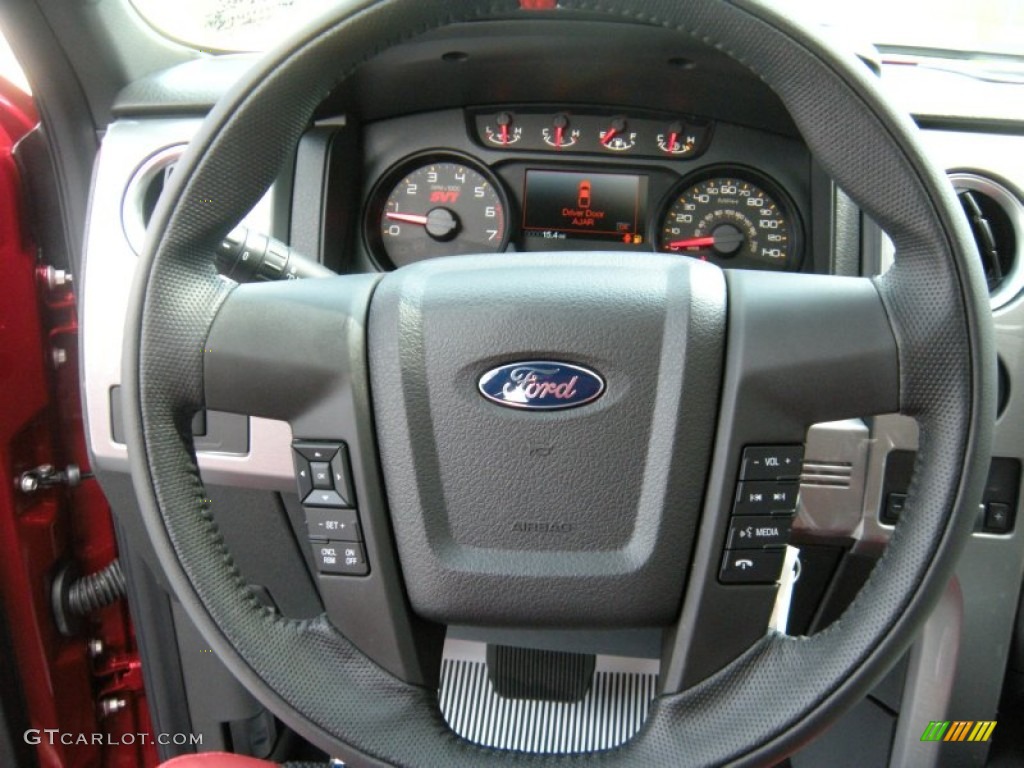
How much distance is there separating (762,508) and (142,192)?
34.0 inches

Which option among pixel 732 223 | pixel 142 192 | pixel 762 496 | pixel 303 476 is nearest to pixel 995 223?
pixel 732 223

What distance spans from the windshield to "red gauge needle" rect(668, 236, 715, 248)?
0.35 meters

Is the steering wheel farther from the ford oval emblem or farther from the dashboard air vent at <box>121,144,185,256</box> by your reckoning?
the dashboard air vent at <box>121,144,185,256</box>

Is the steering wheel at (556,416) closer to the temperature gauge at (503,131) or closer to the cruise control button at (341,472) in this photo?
the cruise control button at (341,472)

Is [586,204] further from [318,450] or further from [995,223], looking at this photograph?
[318,450]

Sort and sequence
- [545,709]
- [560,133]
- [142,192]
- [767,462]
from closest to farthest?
[767,462] → [545,709] → [142,192] → [560,133]

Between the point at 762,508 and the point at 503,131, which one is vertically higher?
the point at 503,131

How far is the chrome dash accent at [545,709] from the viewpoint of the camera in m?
1.08

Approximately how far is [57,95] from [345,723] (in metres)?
0.92

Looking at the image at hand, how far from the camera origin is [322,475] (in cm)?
81

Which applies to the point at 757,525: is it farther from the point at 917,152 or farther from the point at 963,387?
the point at 917,152

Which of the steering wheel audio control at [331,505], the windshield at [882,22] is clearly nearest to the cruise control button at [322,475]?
the steering wheel audio control at [331,505]

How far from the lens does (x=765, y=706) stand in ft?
2.50

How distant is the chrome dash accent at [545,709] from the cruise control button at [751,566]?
0.32 m
